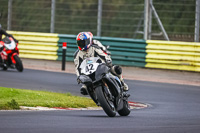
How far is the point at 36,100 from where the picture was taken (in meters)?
11.4

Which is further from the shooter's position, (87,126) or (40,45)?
(40,45)

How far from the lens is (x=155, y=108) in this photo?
1189 centimetres

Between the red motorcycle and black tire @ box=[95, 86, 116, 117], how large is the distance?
985 centimetres

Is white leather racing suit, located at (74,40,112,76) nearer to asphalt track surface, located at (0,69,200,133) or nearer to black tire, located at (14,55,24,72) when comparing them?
asphalt track surface, located at (0,69,200,133)

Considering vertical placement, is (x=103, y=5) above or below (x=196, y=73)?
above

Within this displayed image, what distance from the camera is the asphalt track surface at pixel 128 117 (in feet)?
24.9

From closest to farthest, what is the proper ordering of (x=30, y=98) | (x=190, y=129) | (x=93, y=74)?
(x=190, y=129) < (x=93, y=74) < (x=30, y=98)

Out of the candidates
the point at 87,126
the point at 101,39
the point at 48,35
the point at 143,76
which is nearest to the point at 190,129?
the point at 87,126

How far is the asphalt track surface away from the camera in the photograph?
7.60 metres

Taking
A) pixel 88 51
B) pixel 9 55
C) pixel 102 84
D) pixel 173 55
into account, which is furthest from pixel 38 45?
pixel 102 84

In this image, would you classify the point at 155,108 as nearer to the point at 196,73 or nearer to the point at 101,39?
the point at 196,73

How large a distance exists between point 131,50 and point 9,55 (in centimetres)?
453

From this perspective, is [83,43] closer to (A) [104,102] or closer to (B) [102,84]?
(B) [102,84]

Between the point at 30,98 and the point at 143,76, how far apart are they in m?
8.11
